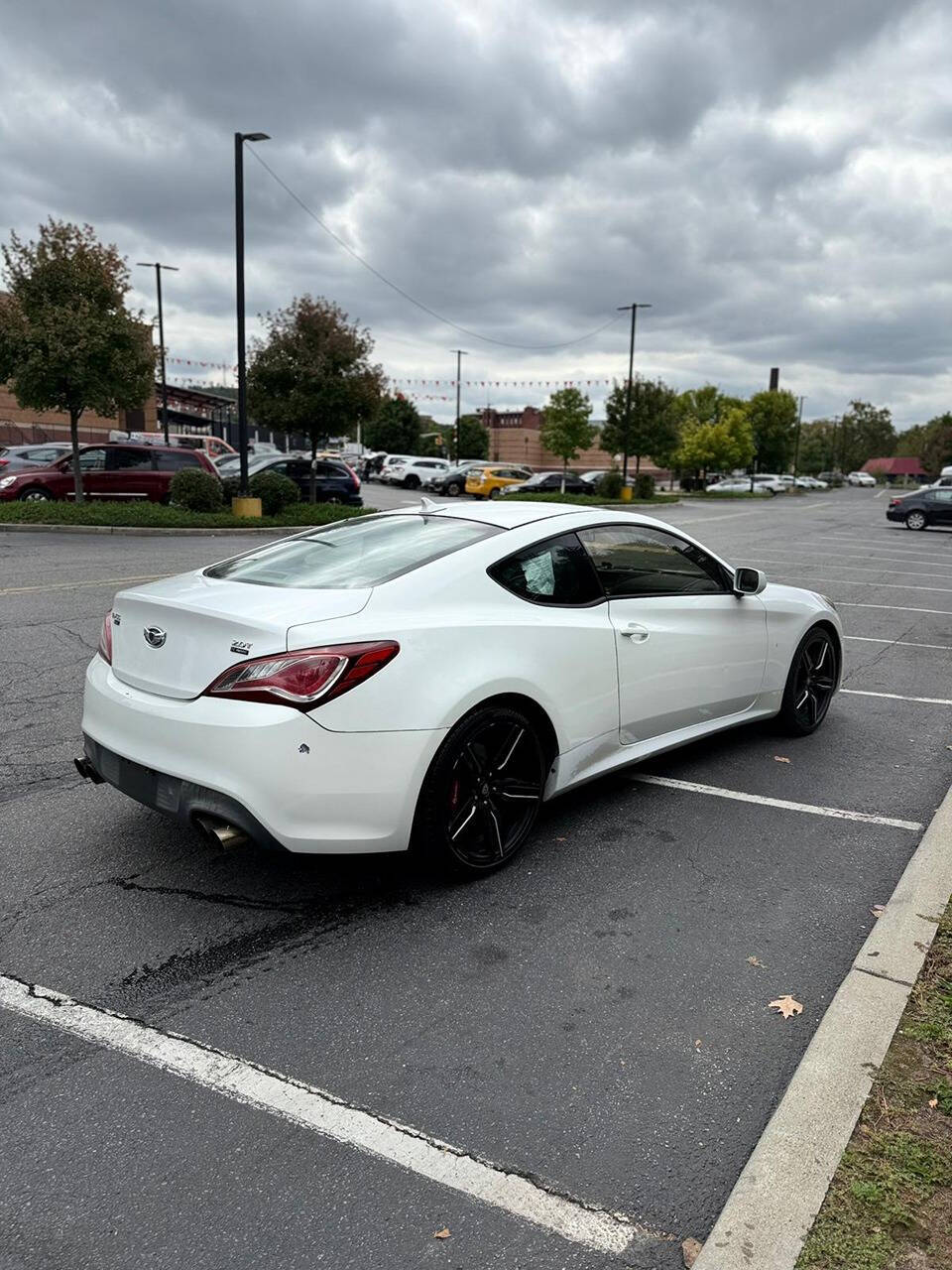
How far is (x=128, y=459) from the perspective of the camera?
2177 cm

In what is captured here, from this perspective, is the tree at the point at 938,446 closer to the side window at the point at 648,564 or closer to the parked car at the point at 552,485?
the parked car at the point at 552,485

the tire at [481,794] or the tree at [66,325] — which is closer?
the tire at [481,794]

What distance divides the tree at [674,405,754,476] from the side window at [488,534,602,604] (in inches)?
2617

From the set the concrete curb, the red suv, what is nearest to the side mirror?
the concrete curb

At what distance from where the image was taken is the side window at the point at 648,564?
4551mm

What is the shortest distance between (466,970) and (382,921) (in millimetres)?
439

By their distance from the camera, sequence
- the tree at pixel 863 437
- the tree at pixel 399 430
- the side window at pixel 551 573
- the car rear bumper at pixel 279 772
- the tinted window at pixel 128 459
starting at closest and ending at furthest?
the car rear bumper at pixel 279 772
the side window at pixel 551 573
the tinted window at pixel 128 459
the tree at pixel 399 430
the tree at pixel 863 437

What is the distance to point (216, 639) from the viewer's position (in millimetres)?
3402

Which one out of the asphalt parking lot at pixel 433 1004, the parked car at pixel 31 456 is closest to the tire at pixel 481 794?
the asphalt parking lot at pixel 433 1004

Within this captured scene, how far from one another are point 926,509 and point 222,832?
34.8 metres

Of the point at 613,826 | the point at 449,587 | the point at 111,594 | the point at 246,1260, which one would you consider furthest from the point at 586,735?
the point at 111,594

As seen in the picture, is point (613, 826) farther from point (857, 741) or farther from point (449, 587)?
point (857, 741)

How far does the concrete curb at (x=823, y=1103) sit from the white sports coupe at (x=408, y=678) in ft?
4.68

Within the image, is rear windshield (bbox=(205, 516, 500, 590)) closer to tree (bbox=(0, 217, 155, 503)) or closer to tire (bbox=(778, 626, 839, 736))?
tire (bbox=(778, 626, 839, 736))
